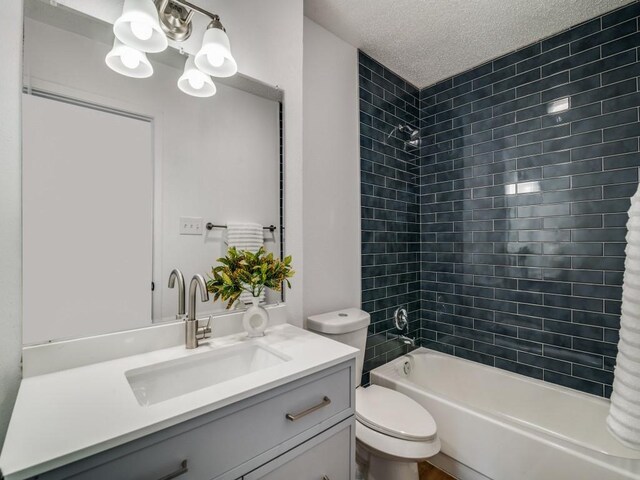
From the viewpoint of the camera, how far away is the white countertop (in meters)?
0.58

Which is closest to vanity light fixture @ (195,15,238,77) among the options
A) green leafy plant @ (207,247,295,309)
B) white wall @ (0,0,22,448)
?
white wall @ (0,0,22,448)

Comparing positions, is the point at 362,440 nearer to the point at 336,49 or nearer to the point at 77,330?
the point at 77,330

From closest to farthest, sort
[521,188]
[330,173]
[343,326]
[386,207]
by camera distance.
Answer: [343,326] → [330,173] → [521,188] → [386,207]

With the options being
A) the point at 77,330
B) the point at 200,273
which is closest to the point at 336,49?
the point at 200,273

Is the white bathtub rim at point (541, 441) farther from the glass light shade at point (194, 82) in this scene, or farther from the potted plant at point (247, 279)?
the glass light shade at point (194, 82)

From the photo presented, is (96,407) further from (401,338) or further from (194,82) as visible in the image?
(401,338)

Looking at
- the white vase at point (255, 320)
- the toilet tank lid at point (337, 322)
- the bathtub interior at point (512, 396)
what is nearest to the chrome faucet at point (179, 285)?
the white vase at point (255, 320)

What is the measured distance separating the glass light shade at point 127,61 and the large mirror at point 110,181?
0.02m

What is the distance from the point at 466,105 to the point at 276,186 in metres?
1.82

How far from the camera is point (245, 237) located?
139 cm

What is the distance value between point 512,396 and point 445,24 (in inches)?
98.4

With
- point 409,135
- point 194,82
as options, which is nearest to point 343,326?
point 194,82

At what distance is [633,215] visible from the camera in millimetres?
1345

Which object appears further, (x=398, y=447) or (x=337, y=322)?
(x=337, y=322)
